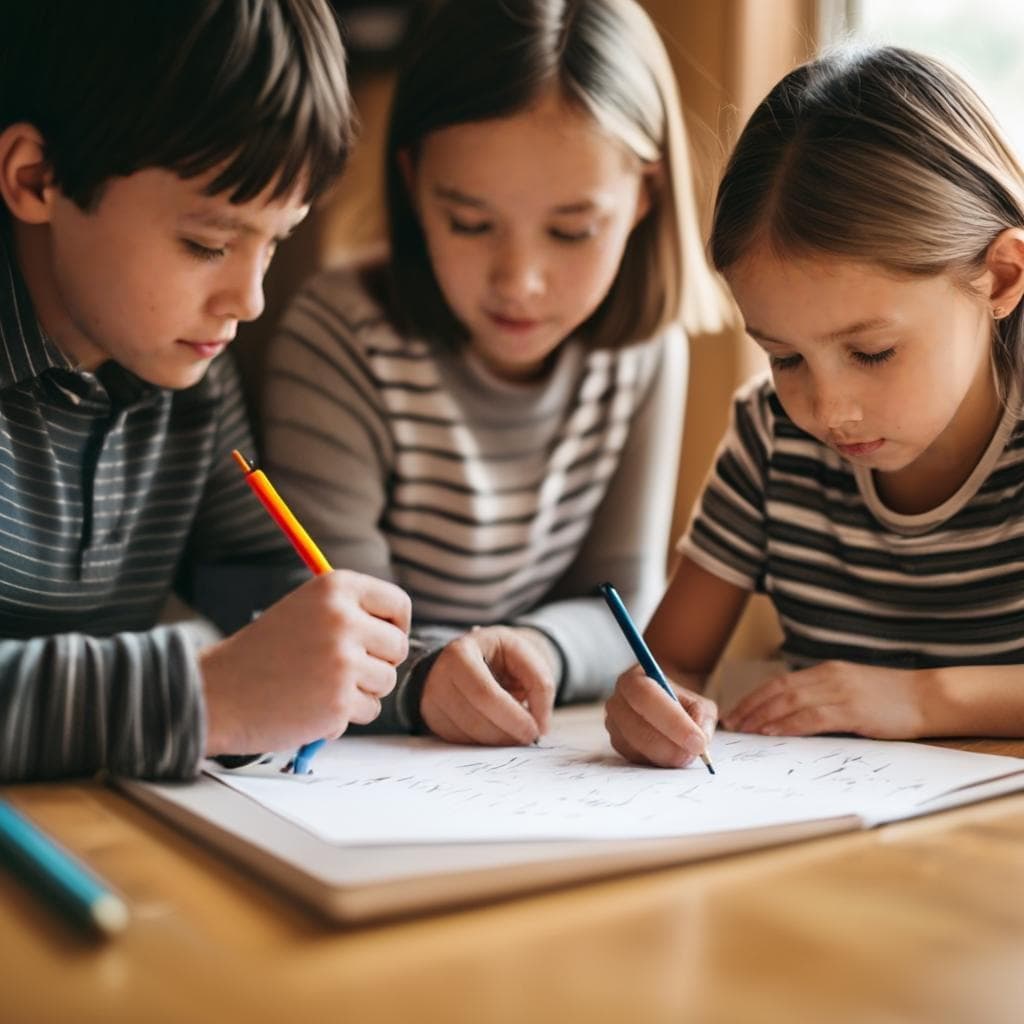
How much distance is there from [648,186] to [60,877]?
875mm

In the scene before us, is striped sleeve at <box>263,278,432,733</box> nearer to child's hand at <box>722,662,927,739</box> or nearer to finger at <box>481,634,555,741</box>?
finger at <box>481,634,555,741</box>

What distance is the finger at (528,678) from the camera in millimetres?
883

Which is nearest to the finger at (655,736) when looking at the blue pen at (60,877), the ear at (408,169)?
the blue pen at (60,877)

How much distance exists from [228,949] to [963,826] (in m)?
0.37

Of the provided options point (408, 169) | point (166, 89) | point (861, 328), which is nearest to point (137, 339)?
point (166, 89)

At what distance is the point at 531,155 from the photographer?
3.38 ft

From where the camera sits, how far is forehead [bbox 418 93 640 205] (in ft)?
3.38

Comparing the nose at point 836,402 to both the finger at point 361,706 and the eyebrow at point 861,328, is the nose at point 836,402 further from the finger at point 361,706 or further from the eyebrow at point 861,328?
A: the finger at point 361,706

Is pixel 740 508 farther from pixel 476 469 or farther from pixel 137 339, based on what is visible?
pixel 137 339

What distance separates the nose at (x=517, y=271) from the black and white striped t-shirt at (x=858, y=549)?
0.21 meters

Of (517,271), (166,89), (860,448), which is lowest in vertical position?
(860,448)

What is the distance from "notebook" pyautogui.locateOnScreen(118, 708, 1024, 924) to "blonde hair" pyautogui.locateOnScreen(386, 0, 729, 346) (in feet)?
1.70

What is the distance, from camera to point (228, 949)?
0.45 m

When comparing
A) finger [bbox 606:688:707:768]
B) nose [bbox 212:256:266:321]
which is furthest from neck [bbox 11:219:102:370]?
finger [bbox 606:688:707:768]
